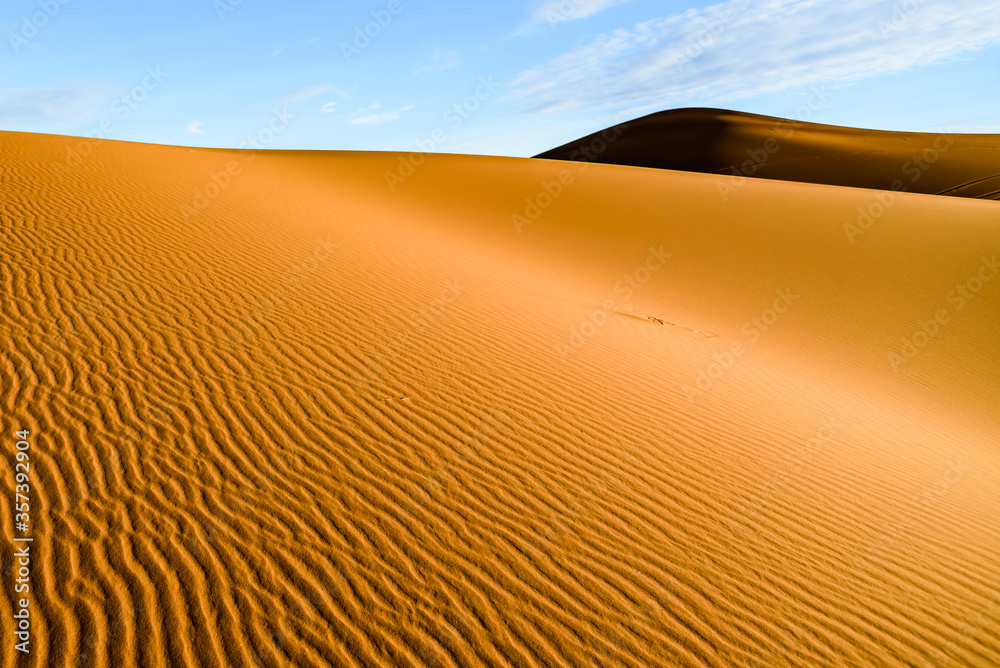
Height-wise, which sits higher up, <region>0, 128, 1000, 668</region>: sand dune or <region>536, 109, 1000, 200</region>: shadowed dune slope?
<region>536, 109, 1000, 200</region>: shadowed dune slope

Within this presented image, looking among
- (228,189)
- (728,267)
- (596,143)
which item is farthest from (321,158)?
(596,143)

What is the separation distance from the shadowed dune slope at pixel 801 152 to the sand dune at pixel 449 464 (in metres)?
29.3

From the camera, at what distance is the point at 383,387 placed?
5.87 metres

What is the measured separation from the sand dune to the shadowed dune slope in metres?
29.3

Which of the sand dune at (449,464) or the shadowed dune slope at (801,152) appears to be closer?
the sand dune at (449,464)

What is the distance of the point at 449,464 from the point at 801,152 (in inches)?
1741

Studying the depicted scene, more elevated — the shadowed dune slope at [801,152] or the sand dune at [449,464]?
the shadowed dune slope at [801,152]

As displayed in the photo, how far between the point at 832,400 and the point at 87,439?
8602 mm

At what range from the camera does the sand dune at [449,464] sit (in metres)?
3.37

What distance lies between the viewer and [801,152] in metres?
40.8

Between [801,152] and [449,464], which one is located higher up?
[801,152]

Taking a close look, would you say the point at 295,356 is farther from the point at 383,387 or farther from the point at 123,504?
the point at 123,504

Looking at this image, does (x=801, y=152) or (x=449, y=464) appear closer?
(x=449, y=464)

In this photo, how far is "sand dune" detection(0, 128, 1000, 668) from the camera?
337cm
